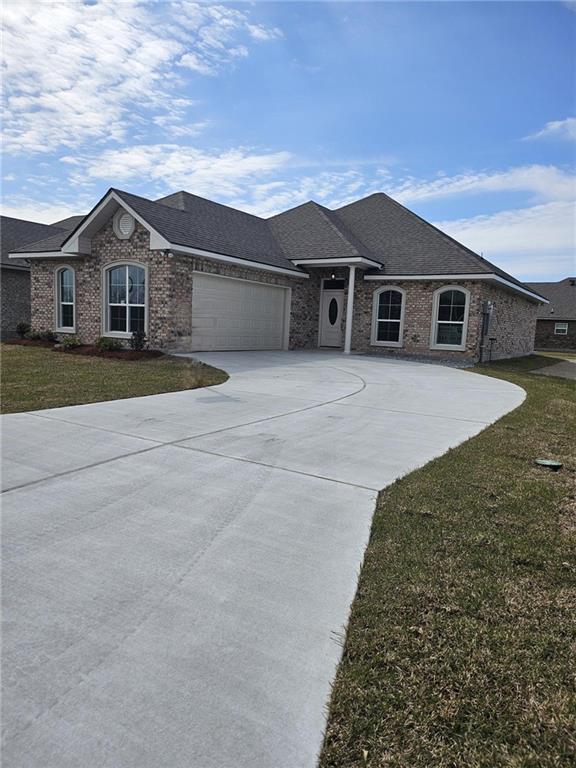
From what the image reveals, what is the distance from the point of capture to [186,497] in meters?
3.96

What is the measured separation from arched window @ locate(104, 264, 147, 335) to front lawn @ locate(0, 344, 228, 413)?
203 centimetres

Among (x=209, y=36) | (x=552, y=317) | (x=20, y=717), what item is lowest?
(x=20, y=717)

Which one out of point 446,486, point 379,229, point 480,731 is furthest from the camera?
point 379,229

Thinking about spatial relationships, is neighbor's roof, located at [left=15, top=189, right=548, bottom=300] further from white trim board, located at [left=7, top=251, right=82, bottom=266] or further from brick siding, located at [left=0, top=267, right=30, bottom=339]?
brick siding, located at [left=0, top=267, right=30, bottom=339]

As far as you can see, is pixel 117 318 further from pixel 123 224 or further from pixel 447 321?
pixel 447 321

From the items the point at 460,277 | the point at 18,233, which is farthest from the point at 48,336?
the point at 460,277

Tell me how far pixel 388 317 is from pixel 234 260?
690cm

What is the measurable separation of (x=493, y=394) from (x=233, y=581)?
28.5ft

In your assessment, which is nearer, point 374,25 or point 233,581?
point 233,581

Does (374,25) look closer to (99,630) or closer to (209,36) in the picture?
(209,36)

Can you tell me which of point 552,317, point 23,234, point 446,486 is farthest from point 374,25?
point 552,317

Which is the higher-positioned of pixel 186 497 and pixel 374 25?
pixel 374 25

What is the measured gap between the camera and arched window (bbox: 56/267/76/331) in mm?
17625

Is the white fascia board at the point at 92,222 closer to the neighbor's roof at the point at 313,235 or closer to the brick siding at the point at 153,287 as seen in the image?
the neighbor's roof at the point at 313,235
